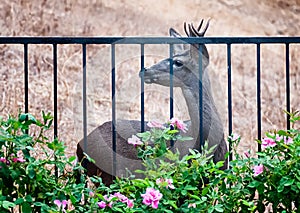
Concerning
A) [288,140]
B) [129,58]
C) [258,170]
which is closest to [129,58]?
[129,58]

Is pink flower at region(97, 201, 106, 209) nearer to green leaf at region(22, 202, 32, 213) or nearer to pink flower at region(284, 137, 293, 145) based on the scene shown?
green leaf at region(22, 202, 32, 213)

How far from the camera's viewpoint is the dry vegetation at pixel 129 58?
21.0 feet

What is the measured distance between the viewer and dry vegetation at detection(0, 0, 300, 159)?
6.39 meters

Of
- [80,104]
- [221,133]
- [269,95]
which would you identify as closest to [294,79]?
[269,95]

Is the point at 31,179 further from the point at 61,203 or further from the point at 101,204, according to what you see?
the point at 101,204

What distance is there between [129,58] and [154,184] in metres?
4.64

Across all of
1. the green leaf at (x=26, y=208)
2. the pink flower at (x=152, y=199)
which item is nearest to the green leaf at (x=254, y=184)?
the pink flower at (x=152, y=199)

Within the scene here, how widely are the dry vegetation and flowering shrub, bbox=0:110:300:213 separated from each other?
3948mm

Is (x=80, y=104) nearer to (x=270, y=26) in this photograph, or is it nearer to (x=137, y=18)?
(x=137, y=18)

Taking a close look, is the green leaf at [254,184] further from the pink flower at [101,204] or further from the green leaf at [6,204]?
the green leaf at [6,204]

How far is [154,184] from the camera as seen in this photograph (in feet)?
7.52

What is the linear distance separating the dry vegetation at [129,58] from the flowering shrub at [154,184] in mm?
3948

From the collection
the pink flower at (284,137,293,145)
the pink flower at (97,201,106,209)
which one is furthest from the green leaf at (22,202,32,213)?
the pink flower at (284,137,293,145)

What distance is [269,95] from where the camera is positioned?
22.0 feet
